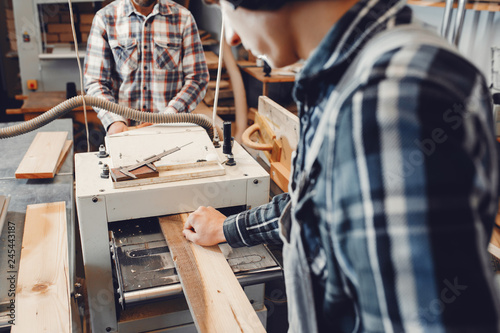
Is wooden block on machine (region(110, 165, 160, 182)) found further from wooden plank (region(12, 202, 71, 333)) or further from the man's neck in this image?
the man's neck

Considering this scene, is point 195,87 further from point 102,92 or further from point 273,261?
point 273,261

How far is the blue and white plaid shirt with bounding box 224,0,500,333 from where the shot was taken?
36cm

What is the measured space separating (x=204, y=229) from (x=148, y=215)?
17cm

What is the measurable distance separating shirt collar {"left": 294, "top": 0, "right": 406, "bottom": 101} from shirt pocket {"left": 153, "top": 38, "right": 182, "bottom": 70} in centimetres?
185

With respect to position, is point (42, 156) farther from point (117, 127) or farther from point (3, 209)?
point (3, 209)

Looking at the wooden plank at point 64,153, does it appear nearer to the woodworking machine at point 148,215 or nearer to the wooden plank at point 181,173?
the woodworking machine at point 148,215

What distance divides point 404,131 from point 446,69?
7 cm

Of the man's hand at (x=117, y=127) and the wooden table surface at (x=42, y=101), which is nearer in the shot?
the man's hand at (x=117, y=127)

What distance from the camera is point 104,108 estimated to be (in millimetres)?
1309

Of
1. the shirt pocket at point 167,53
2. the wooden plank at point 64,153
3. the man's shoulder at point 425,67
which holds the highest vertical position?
the man's shoulder at point 425,67

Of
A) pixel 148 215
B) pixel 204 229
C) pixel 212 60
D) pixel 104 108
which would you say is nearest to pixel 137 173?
pixel 148 215

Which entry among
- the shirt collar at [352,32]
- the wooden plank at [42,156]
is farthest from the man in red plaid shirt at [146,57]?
the shirt collar at [352,32]

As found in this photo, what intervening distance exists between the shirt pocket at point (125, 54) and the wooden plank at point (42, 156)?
1.43ft

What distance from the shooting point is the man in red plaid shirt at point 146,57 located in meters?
2.10
